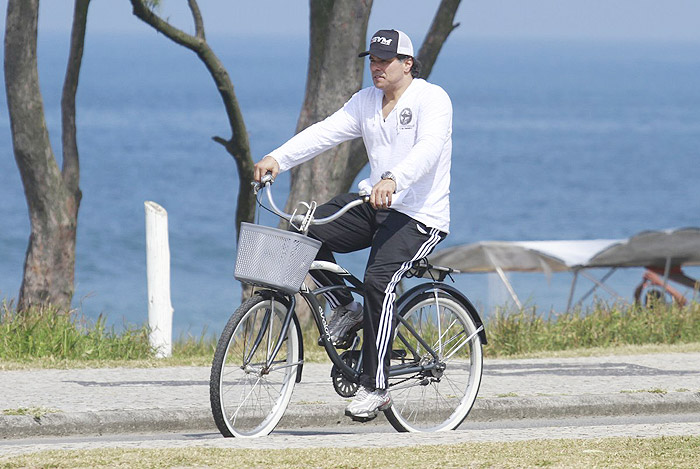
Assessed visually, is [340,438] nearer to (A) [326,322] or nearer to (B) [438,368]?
(A) [326,322]

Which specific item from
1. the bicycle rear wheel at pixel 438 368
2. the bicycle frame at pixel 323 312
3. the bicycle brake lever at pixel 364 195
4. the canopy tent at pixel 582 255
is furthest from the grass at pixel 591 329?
the canopy tent at pixel 582 255

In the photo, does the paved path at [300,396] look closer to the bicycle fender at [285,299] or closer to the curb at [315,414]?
the curb at [315,414]

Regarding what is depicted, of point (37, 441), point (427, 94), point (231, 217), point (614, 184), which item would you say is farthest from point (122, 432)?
point (614, 184)

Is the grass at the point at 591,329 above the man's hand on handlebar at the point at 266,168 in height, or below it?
below

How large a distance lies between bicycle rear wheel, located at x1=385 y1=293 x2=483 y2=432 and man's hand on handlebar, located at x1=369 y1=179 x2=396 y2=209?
0.94 metres

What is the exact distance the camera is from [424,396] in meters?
7.61

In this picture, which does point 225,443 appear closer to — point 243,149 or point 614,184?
point 243,149

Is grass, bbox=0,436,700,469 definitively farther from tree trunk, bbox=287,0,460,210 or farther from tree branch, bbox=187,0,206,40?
tree branch, bbox=187,0,206,40

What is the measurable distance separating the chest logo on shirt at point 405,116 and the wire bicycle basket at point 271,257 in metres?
0.82

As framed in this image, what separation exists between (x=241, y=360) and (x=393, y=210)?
3.62 feet

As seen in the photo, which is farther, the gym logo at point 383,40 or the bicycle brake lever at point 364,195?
the gym logo at point 383,40

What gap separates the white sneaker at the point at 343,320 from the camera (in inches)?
280

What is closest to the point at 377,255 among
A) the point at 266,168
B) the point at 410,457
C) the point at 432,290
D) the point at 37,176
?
the point at 432,290

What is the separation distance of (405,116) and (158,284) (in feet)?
14.9
